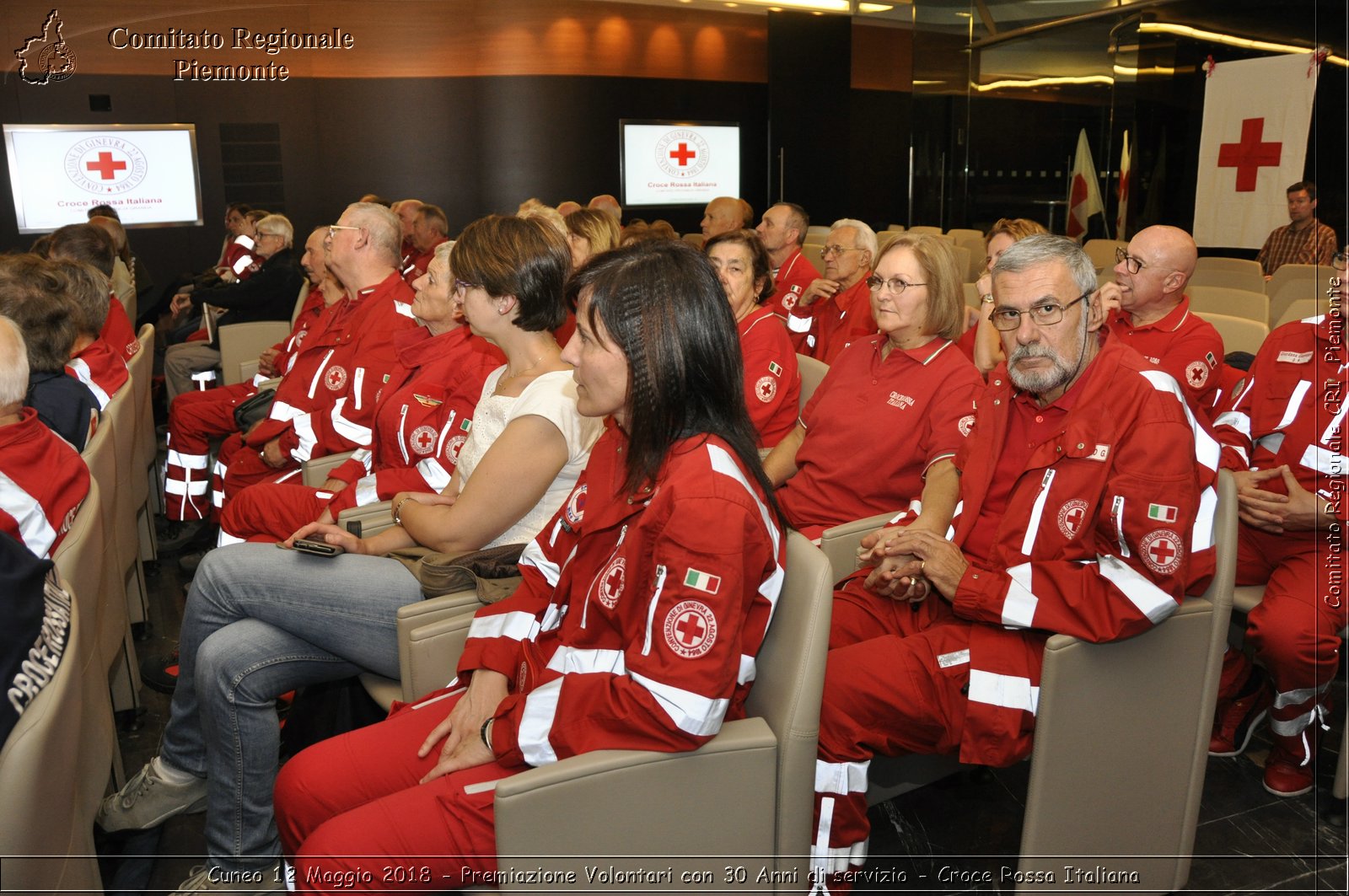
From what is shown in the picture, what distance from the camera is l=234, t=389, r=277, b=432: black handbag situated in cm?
390

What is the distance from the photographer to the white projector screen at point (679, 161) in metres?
11.2

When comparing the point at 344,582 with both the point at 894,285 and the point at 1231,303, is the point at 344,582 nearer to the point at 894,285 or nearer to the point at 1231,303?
the point at 894,285

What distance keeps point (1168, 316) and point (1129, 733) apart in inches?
78.2

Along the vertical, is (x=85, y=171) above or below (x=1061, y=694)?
above

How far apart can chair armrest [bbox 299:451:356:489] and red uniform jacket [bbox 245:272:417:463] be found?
0.33ft

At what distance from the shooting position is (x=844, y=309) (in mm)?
4434

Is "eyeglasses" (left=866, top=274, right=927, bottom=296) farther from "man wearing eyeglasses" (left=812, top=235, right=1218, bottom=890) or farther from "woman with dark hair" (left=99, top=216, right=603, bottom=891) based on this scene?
"woman with dark hair" (left=99, top=216, right=603, bottom=891)

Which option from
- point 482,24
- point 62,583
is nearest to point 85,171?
point 482,24

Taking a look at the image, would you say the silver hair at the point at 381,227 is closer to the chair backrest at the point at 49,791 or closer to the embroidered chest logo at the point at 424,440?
the embroidered chest logo at the point at 424,440

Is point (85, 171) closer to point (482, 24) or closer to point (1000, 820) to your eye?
point (482, 24)

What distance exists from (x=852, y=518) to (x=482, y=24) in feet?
30.2

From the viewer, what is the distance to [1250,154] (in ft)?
21.2

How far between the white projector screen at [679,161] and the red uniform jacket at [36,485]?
9575mm

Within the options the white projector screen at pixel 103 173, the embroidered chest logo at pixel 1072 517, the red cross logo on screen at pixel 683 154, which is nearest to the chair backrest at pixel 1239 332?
the embroidered chest logo at pixel 1072 517
